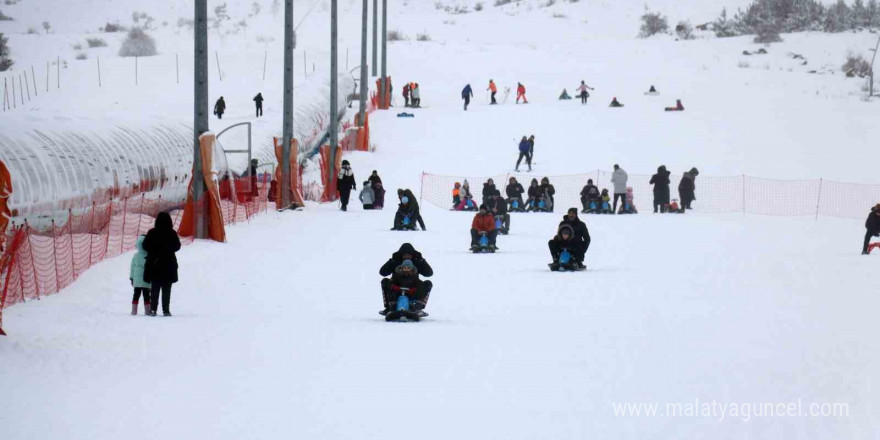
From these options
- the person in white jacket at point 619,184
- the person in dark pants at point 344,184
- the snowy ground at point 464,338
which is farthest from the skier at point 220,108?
the person in white jacket at point 619,184

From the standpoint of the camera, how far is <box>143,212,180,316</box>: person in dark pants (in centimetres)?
1529

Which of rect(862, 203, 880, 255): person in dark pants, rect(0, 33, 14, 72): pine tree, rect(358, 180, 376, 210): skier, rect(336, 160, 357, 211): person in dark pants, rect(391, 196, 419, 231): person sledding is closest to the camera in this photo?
rect(862, 203, 880, 255): person in dark pants

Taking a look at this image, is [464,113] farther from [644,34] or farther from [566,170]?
[644,34]

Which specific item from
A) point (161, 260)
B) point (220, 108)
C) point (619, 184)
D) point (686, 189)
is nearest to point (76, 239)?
point (161, 260)

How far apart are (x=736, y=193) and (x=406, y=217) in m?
19.0

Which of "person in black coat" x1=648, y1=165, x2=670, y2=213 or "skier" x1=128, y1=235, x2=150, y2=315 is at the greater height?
"skier" x1=128, y1=235, x2=150, y2=315

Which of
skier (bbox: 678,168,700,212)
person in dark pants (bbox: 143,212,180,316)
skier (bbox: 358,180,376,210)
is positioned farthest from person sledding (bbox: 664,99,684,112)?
person in dark pants (bbox: 143,212,180,316)

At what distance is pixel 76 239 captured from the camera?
2250 cm

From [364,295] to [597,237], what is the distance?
486 inches

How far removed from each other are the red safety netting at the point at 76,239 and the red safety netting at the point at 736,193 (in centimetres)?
1171

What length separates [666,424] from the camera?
31.0 feet

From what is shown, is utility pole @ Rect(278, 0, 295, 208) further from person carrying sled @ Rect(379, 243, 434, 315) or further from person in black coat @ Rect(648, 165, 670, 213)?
person carrying sled @ Rect(379, 243, 434, 315)

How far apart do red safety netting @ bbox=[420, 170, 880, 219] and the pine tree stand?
4880cm

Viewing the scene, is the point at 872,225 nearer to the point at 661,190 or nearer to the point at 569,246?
the point at 569,246
